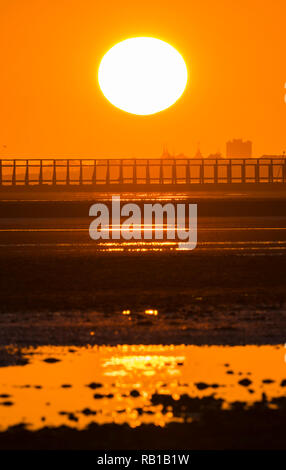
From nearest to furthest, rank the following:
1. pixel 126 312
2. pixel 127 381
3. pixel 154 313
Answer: pixel 127 381 < pixel 154 313 < pixel 126 312

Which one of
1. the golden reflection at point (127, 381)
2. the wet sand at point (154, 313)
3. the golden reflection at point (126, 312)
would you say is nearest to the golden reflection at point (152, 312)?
the wet sand at point (154, 313)

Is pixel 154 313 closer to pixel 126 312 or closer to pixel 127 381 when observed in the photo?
pixel 126 312

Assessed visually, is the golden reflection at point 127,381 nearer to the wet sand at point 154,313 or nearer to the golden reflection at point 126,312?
the wet sand at point 154,313

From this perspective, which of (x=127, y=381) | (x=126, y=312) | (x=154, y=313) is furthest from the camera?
(x=126, y=312)

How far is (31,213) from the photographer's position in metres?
37.1

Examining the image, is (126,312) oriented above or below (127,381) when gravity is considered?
above

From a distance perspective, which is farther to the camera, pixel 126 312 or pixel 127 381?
pixel 126 312

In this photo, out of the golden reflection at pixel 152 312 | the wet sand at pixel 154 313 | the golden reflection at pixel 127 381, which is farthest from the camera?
the golden reflection at pixel 152 312

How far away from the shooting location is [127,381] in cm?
747

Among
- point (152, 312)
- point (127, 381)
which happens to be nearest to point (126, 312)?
point (152, 312)

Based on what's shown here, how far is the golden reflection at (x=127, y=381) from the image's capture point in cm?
652

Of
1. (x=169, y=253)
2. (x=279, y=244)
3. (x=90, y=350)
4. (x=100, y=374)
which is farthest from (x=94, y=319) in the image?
(x=279, y=244)
